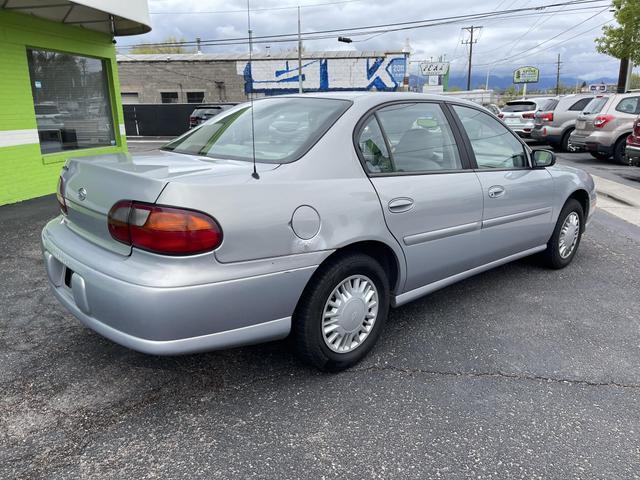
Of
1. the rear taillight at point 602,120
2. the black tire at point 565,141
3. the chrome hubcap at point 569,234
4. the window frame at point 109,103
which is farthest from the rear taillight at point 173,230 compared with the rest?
the black tire at point 565,141

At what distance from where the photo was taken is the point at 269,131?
123 inches

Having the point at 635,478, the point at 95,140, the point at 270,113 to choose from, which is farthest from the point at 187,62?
the point at 635,478

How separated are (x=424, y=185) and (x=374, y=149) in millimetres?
408

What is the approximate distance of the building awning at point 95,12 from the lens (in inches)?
295

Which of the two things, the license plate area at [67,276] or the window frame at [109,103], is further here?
the window frame at [109,103]

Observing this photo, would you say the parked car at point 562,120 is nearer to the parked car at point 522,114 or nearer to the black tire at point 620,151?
the parked car at point 522,114

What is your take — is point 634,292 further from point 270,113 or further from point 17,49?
point 17,49

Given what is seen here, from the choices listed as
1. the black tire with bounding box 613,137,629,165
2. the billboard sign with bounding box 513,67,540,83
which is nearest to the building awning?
the black tire with bounding box 613,137,629,165

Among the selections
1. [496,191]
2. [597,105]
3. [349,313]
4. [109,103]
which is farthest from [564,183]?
[597,105]

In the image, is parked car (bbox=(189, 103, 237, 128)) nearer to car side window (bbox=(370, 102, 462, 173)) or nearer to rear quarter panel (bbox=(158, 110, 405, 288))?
car side window (bbox=(370, 102, 462, 173))

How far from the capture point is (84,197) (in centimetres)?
267

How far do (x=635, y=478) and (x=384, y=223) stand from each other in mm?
1645

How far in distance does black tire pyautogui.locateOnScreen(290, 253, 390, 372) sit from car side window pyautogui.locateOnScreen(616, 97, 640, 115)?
39.2 ft

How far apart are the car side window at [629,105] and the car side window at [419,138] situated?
35.9 ft
